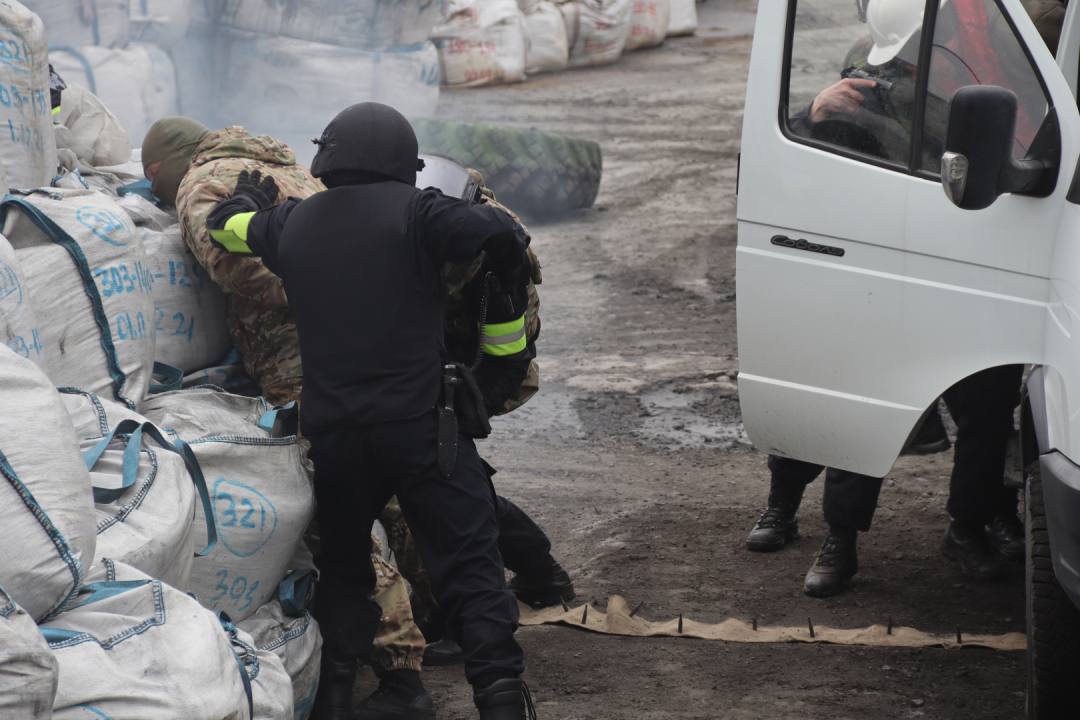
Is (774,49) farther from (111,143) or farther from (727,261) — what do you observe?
(727,261)

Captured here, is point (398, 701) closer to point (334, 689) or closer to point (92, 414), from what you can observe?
point (334, 689)

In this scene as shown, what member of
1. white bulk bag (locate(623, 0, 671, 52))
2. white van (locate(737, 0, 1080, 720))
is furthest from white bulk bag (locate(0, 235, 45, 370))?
white bulk bag (locate(623, 0, 671, 52))

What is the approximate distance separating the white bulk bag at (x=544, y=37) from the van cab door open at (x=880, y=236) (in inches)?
401

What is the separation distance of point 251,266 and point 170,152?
70cm

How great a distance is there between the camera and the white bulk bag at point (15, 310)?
2.26 m

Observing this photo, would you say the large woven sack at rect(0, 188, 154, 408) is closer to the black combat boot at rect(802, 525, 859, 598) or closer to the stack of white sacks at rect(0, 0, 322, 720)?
the stack of white sacks at rect(0, 0, 322, 720)

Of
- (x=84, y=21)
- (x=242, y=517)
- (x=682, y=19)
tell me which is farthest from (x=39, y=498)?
(x=682, y=19)

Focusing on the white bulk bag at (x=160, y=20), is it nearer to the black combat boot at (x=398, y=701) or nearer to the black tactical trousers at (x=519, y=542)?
the black tactical trousers at (x=519, y=542)

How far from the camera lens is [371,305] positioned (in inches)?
99.1

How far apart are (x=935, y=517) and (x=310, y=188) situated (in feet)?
8.65

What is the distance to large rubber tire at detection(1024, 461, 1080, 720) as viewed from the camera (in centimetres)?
241

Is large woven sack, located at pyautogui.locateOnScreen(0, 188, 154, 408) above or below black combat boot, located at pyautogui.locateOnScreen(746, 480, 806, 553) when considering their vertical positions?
above

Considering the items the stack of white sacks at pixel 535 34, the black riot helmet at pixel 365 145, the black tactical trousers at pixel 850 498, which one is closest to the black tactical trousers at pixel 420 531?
the black riot helmet at pixel 365 145

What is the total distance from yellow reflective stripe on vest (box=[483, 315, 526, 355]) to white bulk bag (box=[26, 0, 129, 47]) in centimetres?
452
